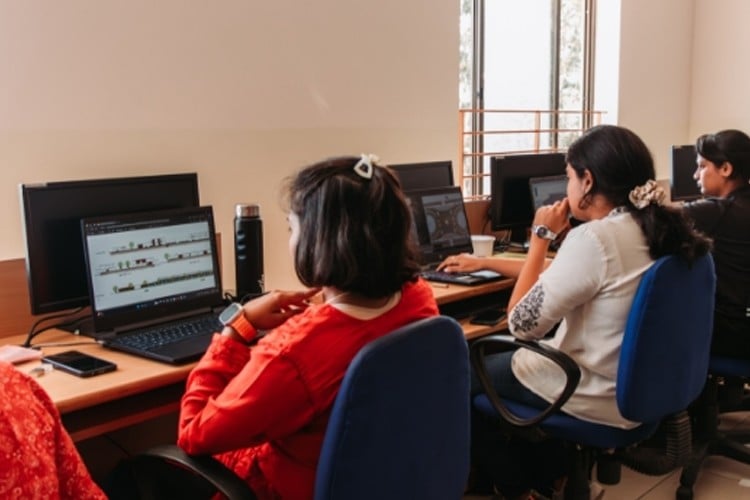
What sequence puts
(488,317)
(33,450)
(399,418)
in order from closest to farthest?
(33,450), (399,418), (488,317)

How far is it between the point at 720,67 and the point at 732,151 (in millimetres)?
2352

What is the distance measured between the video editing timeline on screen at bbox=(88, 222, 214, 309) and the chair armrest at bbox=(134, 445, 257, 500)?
0.63 metres

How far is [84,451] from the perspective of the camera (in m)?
2.18

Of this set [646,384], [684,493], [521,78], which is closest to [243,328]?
[646,384]

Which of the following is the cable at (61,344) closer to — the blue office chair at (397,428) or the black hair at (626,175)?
the blue office chair at (397,428)

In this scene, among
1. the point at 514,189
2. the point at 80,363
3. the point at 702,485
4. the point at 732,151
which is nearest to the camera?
the point at 80,363

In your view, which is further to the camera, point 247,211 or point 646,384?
point 247,211

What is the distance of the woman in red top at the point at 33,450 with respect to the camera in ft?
3.03

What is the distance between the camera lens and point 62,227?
1898 millimetres

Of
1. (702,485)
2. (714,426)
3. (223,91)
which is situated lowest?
(702,485)

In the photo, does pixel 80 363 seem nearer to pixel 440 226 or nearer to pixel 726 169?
pixel 440 226

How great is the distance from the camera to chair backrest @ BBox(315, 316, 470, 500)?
1.14 m

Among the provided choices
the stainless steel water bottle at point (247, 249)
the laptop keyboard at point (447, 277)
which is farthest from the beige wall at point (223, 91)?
the laptop keyboard at point (447, 277)

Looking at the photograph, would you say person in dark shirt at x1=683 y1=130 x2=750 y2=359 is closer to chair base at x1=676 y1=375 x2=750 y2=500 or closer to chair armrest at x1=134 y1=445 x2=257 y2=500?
chair base at x1=676 y1=375 x2=750 y2=500
